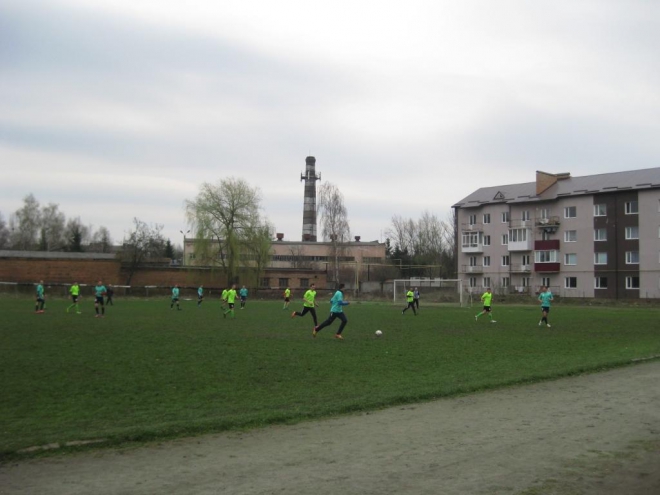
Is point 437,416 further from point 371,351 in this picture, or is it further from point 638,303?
point 638,303

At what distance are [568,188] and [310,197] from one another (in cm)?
3693

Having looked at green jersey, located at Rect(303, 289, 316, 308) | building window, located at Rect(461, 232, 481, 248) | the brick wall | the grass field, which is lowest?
the grass field

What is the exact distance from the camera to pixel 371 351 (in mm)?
17234

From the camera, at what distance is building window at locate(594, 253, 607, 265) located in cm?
6388

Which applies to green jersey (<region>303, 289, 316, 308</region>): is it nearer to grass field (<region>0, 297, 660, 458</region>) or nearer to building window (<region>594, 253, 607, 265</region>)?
grass field (<region>0, 297, 660, 458</region>)

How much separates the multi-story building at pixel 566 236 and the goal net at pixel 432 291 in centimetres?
721

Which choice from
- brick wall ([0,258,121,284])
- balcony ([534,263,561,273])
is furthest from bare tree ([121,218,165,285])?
balcony ([534,263,561,273])

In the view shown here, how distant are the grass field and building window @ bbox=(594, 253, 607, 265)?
43.0 meters

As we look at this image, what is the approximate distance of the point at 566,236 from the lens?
67812 millimetres

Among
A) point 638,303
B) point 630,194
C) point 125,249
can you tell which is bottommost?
point 638,303

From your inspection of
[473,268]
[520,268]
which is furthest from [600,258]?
[473,268]

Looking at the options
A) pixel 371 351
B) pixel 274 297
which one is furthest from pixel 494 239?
pixel 371 351

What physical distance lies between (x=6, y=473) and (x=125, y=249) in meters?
72.7

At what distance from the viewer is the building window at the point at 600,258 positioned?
63.9m
